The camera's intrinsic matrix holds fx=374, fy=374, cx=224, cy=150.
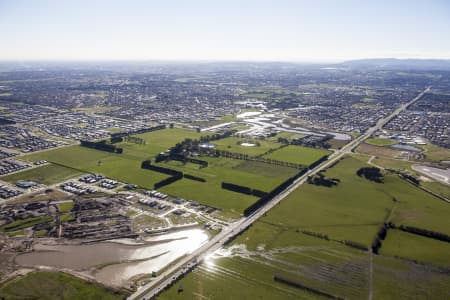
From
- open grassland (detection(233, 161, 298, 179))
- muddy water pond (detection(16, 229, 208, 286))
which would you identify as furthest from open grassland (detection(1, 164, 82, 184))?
open grassland (detection(233, 161, 298, 179))

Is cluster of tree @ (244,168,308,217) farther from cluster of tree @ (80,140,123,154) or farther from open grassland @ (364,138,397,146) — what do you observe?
cluster of tree @ (80,140,123,154)

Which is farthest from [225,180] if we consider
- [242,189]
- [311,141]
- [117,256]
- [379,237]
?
[311,141]

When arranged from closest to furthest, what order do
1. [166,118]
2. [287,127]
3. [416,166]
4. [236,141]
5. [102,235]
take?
[102,235], [416,166], [236,141], [287,127], [166,118]

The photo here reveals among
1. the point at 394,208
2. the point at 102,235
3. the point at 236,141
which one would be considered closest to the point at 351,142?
the point at 236,141

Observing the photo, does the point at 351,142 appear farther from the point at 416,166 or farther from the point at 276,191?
the point at 276,191

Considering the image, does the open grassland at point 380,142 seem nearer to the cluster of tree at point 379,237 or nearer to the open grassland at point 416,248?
the cluster of tree at point 379,237

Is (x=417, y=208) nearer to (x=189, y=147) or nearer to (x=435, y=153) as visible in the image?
(x=435, y=153)

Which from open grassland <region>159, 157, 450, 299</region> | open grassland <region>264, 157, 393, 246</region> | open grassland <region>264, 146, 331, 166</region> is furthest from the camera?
open grassland <region>264, 146, 331, 166</region>

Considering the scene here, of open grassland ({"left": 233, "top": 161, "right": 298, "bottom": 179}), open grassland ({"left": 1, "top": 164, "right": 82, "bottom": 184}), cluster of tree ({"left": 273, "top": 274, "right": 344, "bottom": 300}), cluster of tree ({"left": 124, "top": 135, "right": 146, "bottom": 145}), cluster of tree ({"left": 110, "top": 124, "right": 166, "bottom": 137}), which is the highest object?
cluster of tree ({"left": 110, "top": 124, "right": 166, "bottom": 137})
